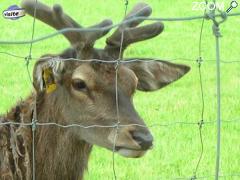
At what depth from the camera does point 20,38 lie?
13.4 metres

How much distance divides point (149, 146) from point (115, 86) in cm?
56

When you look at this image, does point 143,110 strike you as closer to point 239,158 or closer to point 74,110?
point 239,158

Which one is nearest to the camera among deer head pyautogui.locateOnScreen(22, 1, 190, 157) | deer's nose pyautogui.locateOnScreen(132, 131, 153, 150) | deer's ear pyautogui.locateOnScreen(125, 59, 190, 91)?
deer's nose pyautogui.locateOnScreen(132, 131, 153, 150)

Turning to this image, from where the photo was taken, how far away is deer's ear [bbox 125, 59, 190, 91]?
17.3 feet

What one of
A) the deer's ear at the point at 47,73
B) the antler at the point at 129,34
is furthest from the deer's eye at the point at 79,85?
the antler at the point at 129,34

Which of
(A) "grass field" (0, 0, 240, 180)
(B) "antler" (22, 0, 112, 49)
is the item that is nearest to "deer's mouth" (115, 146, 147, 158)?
(B) "antler" (22, 0, 112, 49)

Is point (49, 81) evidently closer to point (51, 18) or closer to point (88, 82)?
point (88, 82)

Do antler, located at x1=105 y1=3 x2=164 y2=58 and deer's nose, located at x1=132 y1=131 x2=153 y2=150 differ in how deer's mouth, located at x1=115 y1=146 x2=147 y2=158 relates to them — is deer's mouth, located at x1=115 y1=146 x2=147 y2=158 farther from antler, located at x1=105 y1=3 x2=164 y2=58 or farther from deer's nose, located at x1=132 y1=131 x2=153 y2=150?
antler, located at x1=105 y1=3 x2=164 y2=58

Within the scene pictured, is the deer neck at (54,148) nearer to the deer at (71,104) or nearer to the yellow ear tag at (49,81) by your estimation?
the deer at (71,104)

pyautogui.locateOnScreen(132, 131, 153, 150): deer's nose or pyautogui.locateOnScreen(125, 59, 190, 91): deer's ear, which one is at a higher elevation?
pyautogui.locateOnScreen(125, 59, 190, 91): deer's ear

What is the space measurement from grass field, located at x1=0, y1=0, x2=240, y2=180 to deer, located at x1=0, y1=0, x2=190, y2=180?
1772 mm

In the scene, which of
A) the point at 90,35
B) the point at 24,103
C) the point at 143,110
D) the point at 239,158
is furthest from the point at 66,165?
the point at 143,110

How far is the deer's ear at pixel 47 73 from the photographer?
15.6ft

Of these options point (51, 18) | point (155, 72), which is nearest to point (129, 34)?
point (155, 72)
